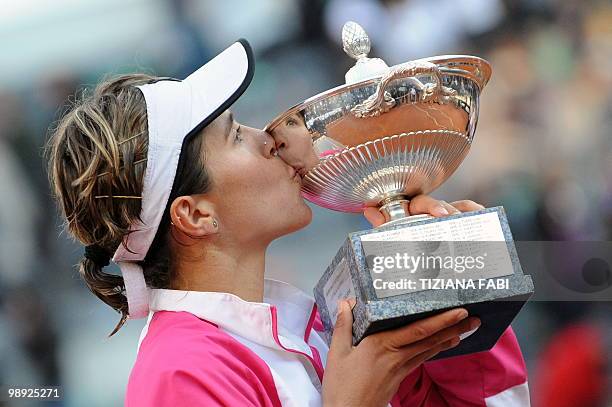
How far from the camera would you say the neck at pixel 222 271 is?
1.15m

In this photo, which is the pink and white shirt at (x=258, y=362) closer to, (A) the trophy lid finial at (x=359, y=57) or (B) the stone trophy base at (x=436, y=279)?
(B) the stone trophy base at (x=436, y=279)

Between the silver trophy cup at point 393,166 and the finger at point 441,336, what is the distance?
0.02 meters

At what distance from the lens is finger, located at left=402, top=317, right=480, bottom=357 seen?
39.1 inches

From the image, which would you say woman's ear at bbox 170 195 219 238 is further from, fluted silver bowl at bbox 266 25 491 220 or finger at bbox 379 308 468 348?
finger at bbox 379 308 468 348

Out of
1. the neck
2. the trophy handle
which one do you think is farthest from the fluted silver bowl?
the neck

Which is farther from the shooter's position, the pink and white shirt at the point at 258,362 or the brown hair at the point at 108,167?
the brown hair at the point at 108,167

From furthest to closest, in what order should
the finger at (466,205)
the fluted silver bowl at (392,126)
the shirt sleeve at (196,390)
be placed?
the finger at (466,205)
the fluted silver bowl at (392,126)
the shirt sleeve at (196,390)

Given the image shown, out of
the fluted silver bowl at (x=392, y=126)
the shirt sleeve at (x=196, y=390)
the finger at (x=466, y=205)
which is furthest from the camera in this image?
the finger at (x=466, y=205)

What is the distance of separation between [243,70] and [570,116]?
1624 mm

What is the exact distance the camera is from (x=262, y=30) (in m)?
2.58

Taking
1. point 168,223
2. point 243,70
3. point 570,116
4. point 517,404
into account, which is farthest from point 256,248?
point 570,116

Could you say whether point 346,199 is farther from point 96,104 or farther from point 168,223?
point 96,104

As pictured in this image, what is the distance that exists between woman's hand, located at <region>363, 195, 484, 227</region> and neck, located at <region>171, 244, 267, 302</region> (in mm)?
167

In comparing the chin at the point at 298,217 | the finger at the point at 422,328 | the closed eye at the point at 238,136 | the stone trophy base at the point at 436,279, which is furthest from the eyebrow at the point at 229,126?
the finger at the point at 422,328
